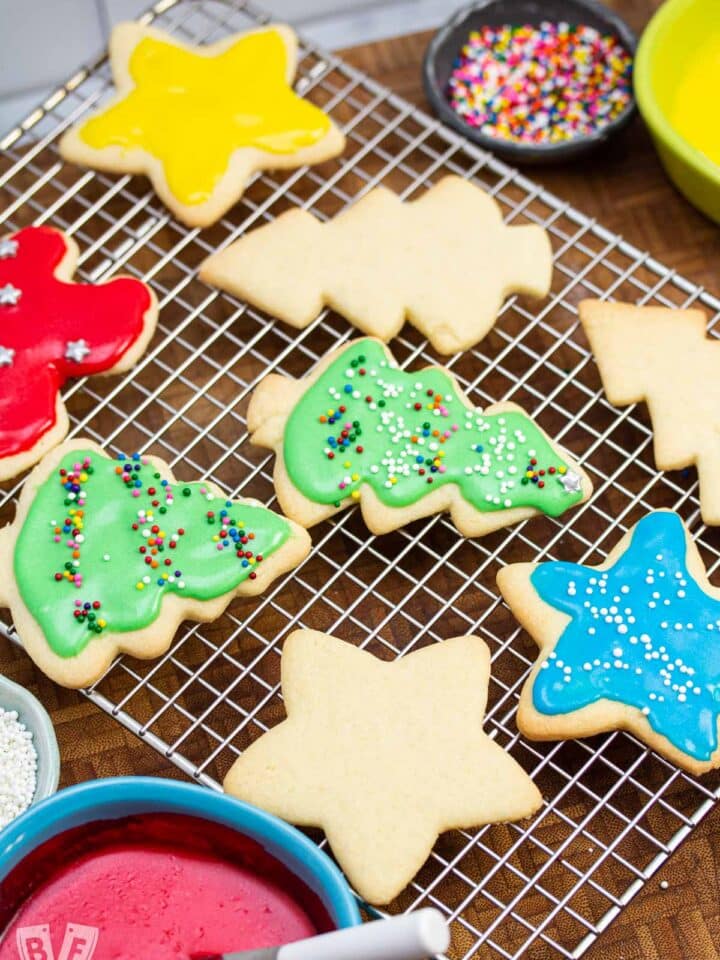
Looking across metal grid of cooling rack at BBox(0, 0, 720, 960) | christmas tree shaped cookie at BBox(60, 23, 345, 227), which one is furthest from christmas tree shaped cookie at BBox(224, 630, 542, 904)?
christmas tree shaped cookie at BBox(60, 23, 345, 227)

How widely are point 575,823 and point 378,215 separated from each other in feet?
2.58

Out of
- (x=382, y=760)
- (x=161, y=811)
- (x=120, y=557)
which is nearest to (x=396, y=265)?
(x=120, y=557)

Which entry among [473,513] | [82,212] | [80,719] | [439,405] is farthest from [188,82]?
[80,719]

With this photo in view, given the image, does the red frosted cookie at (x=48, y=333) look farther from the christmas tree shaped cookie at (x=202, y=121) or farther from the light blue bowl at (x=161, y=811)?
the light blue bowl at (x=161, y=811)

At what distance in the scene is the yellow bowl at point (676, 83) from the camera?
5.52 ft

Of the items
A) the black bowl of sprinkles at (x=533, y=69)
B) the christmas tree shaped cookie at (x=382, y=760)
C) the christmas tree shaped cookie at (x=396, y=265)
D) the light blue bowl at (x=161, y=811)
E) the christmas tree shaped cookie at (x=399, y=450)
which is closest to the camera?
the light blue bowl at (x=161, y=811)

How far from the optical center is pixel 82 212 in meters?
1.77

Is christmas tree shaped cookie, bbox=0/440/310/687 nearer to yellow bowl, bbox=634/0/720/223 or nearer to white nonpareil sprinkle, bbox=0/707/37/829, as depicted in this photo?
white nonpareil sprinkle, bbox=0/707/37/829

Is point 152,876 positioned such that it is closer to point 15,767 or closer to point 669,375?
point 15,767

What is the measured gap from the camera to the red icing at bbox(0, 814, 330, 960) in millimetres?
1278

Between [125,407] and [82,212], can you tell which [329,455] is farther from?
[82,212]

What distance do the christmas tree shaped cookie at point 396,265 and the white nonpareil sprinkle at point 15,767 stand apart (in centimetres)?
59

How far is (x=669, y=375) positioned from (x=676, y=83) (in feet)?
1.61

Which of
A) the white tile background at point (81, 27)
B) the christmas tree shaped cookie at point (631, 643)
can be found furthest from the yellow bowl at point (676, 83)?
the christmas tree shaped cookie at point (631, 643)
